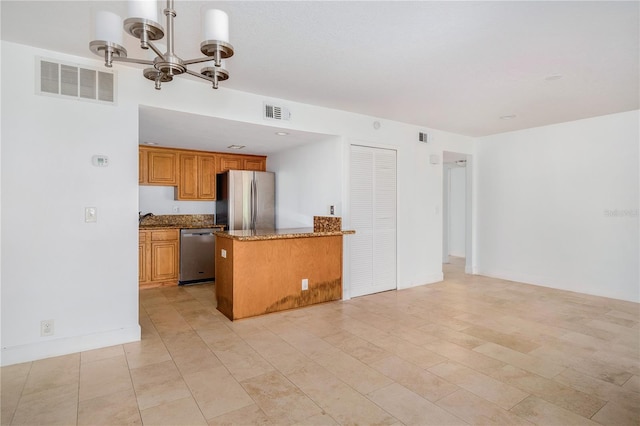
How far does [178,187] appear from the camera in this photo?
18.7ft

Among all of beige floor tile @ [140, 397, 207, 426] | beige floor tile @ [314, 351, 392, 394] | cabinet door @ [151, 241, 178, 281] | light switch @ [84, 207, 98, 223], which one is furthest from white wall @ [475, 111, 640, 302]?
light switch @ [84, 207, 98, 223]

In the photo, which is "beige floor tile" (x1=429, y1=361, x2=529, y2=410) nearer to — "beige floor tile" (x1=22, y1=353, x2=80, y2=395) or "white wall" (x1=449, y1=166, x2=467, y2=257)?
"beige floor tile" (x1=22, y1=353, x2=80, y2=395)

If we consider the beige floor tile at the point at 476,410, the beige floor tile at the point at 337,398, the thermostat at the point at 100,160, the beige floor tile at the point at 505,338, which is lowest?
the beige floor tile at the point at 476,410

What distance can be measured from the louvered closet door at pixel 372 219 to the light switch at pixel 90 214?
2849 millimetres

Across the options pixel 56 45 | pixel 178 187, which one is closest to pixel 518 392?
pixel 56 45

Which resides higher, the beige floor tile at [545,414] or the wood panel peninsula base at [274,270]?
the wood panel peninsula base at [274,270]

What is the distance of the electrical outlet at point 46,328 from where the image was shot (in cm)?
279

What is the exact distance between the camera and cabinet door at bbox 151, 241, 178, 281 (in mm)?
5160

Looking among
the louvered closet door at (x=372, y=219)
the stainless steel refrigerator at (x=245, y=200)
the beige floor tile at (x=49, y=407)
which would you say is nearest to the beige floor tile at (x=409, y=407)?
the beige floor tile at (x=49, y=407)

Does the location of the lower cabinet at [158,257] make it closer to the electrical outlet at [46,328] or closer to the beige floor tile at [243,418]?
the electrical outlet at [46,328]

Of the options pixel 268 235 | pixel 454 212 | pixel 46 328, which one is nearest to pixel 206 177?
pixel 268 235

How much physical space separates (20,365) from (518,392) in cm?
360

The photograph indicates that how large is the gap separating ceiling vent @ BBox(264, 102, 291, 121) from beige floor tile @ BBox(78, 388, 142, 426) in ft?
9.41

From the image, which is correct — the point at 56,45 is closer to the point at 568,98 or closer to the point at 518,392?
the point at 518,392
